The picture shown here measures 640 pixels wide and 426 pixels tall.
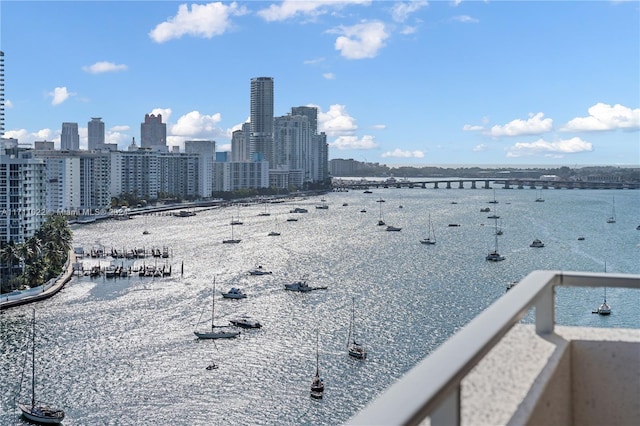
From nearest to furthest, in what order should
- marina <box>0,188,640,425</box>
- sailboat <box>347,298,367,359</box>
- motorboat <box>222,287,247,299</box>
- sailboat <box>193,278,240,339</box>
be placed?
1. marina <box>0,188,640,425</box>
2. sailboat <box>347,298,367,359</box>
3. sailboat <box>193,278,240,339</box>
4. motorboat <box>222,287,247,299</box>

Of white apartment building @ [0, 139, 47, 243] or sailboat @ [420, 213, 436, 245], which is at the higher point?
white apartment building @ [0, 139, 47, 243]

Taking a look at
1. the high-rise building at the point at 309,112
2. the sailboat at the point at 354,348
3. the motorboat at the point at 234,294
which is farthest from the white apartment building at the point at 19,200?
the high-rise building at the point at 309,112

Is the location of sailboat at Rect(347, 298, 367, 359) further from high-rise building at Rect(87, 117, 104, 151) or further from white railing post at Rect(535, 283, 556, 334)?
high-rise building at Rect(87, 117, 104, 151)

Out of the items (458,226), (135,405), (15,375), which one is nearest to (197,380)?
(135,405)

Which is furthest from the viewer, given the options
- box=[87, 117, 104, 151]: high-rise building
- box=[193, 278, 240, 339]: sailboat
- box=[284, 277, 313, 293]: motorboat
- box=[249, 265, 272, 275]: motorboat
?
box=[87, 117, 104, 151]: high-rise building

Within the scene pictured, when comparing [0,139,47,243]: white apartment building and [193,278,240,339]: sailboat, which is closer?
[193,278,240,339]: sailboat

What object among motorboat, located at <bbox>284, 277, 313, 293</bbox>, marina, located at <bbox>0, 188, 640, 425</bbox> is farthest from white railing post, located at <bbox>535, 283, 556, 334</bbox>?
motorboat, located at <bbox>284, 277, 313, 293</bbox>

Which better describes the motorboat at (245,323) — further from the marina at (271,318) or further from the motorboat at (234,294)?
the motorboat at (234,294)

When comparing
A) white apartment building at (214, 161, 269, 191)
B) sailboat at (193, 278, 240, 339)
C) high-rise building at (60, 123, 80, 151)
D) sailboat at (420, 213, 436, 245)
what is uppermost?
high-rise building at (60, 123, 80, 151)
